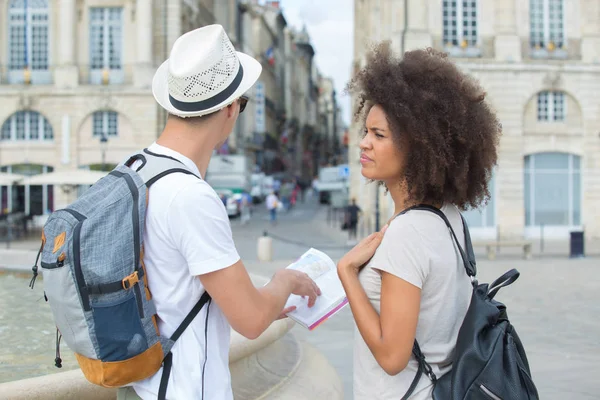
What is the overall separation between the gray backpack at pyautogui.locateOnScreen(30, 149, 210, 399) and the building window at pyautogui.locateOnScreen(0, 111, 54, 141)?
31.4 meters

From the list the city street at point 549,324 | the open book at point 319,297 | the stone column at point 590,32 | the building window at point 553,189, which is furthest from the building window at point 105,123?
the open book at point 319,297

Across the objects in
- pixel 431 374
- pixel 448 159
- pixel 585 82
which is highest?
pixel 585 82

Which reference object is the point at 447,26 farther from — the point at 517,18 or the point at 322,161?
the point at 322,161

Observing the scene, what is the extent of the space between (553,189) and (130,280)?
82.9ft

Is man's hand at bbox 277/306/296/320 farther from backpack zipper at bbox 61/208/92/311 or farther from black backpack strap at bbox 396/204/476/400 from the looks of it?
backpack zipper at bbox 61/208/92/311

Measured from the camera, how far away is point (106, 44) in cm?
3259

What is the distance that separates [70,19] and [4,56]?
3287 millimetres

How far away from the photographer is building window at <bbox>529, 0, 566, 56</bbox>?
26234mm

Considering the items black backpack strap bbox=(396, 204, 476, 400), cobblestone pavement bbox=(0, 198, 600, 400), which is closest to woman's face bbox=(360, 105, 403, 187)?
black backpack strap bbox=(396, 204, 476, 400)

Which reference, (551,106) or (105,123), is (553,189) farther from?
(105,123)

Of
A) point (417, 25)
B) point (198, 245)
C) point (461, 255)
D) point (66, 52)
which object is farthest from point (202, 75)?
point (66, 52)

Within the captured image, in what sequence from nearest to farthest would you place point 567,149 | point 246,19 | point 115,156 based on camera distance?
point 567,149, point 115,156, point 246,19

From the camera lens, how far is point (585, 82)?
25781mm

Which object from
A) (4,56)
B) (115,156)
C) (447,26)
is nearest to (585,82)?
(447,26)
